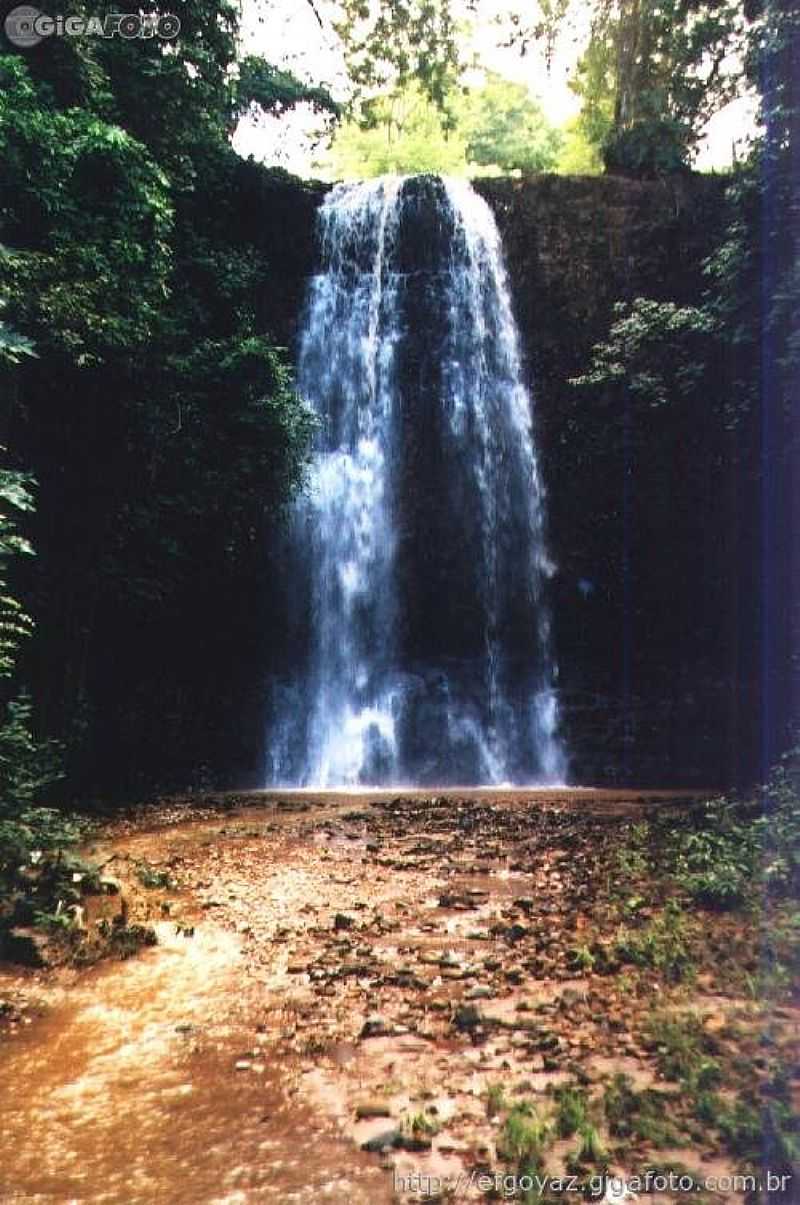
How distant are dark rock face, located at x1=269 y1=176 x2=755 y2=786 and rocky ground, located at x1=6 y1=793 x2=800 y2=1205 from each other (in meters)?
9.09

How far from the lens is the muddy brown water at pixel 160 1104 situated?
8.20 ft

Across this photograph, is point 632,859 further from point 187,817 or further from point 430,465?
point 430,465

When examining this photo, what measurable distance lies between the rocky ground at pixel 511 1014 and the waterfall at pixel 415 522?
8183mm

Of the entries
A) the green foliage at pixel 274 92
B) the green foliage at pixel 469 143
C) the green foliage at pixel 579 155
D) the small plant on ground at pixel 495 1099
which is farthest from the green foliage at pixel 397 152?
the small plant on ground at pixel 495 1099

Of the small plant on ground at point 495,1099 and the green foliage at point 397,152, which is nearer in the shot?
the small plant on ground at point 495,1099

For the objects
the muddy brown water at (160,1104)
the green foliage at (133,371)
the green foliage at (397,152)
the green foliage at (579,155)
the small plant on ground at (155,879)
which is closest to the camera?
the muddy brown water at (160,1104)

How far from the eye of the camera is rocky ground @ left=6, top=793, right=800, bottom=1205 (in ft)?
8.39

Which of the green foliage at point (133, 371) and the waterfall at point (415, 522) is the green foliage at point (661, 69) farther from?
the green foliage at point (133, 371)

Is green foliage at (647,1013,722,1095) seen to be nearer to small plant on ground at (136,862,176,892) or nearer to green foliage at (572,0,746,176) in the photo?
small plant on ground at (136,862,176,892)

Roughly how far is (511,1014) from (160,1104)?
1.55m

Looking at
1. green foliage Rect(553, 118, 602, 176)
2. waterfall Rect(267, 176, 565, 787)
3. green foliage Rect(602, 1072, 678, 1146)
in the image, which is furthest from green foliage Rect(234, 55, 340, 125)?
green foliage Rect(602, 1072, 678, 1146)

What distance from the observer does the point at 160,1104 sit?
3.02 meters

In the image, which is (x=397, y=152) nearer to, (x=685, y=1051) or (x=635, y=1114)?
(x=685, y=1051)

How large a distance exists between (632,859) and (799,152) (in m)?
9.16
